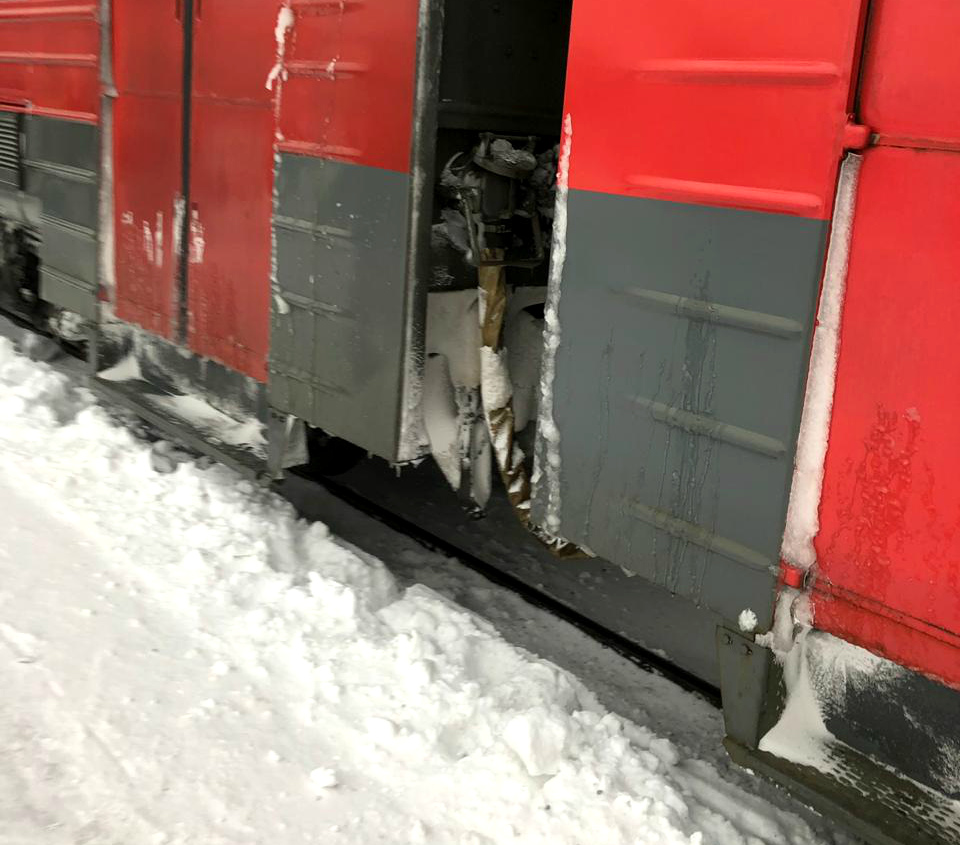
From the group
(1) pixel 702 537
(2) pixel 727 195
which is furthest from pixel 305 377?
(2) pixel 727 195

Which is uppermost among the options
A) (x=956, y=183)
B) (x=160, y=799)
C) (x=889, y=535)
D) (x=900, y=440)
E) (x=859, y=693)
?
(x=956, y=183)

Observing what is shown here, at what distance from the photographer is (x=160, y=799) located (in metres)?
2.93

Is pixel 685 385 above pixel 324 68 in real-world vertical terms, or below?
below

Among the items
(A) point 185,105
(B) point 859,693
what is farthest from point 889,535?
(A) point 185,105

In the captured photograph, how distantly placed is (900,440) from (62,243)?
5.17 m

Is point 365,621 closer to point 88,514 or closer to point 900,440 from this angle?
point 88,514

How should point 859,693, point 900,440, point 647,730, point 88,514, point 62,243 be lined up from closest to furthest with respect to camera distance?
point 900,440 < point 859,693 < point 647,730 < point 88,514 < point 62,243

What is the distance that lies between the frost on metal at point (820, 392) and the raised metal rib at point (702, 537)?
74 mm

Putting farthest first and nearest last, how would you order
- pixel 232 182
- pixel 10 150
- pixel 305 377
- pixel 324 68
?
pixel 10 150
pixel 232 182
pixel 305 377
pixel 324 68

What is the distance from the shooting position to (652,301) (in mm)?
2848

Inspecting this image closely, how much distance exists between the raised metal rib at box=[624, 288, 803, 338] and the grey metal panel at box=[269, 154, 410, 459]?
1.12 metres

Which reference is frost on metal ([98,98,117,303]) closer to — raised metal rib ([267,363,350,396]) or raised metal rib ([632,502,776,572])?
raised metal rib ([267,363,350,396])

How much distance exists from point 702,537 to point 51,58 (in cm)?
512

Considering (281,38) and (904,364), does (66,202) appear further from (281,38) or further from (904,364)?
(904,364)
